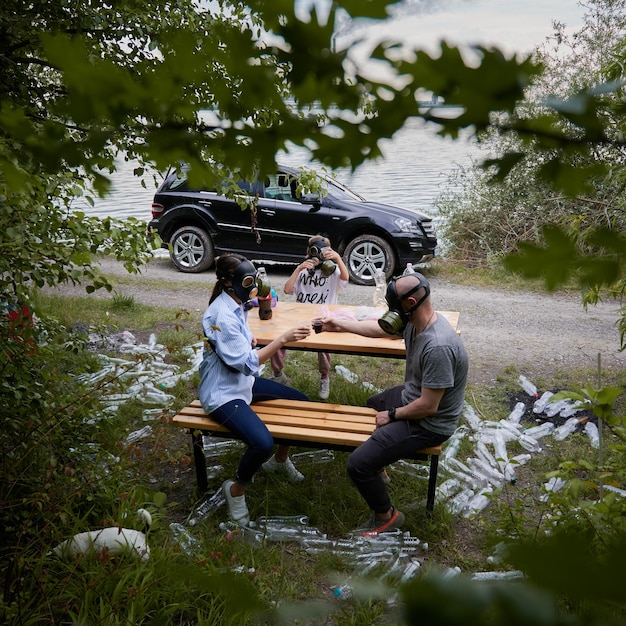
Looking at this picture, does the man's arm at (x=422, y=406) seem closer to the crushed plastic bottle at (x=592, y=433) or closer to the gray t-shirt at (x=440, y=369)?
the gray t-shirt at (x=440, y=369)

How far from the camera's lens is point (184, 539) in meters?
3.55

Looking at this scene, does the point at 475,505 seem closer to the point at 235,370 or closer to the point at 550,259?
the point at 235,370

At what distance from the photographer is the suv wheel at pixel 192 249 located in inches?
423

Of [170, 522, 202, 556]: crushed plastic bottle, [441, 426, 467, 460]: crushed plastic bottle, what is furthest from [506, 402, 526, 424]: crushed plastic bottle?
[170, 522, 202, 556]: crushed plastic bottle

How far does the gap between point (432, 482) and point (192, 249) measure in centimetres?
776

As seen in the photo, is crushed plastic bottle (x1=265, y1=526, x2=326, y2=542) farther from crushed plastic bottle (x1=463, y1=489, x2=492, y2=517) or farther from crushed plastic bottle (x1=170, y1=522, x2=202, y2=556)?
crushed plastic bottle (x1=463, y1=489, x2=492, y2=517)

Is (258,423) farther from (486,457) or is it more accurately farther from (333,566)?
(486,457)

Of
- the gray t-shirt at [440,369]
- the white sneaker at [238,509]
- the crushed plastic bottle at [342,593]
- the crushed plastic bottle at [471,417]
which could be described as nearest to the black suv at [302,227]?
the crushed plastic bottle at [471,417]

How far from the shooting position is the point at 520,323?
27.2 ft

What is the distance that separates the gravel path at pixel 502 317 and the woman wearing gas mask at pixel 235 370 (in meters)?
3.00

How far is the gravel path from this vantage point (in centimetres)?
685

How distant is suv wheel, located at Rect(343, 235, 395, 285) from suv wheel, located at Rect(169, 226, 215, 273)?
7.84 ft

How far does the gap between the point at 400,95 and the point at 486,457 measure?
433cm

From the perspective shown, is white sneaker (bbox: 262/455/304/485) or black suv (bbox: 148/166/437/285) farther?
black suv (bbox: 148/166/437/285)
